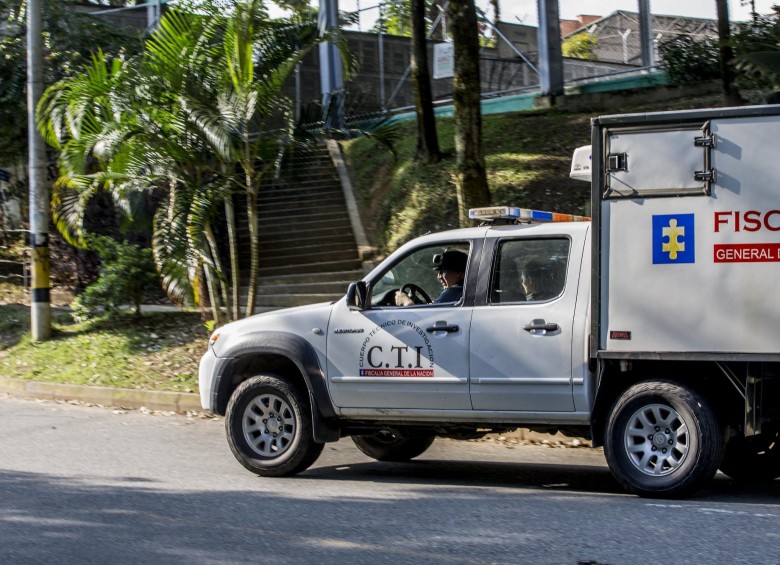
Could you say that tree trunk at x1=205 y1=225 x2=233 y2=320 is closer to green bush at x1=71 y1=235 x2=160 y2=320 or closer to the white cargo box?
green bush at x1=71 y1=235 x2=160 y2=320

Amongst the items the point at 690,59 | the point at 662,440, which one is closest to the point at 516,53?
the point at 690,59

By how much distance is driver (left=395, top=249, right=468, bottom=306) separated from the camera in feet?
25.5

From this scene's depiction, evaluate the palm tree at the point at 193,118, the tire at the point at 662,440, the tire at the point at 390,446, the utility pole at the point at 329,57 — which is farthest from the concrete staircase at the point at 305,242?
the tire at the point at 662,440

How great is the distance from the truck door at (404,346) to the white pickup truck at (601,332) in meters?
0.01

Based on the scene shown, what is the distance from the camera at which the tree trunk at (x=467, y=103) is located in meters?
12.6

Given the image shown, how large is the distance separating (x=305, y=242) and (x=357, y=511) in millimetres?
12498

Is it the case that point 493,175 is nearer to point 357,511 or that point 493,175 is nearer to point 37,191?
point 37,191

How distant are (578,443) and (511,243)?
3.05 meters

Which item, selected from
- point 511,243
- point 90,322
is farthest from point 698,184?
point 90,322

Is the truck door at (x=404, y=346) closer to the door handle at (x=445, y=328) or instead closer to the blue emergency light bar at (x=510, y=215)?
the door handle at (x=445, y=328)

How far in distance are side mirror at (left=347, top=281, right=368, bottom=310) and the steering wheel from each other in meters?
0.33

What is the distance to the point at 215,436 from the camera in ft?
34.4

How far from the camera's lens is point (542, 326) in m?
7.23

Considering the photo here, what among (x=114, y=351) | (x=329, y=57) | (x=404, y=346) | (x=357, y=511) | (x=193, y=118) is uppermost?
(x=329, y=57)
